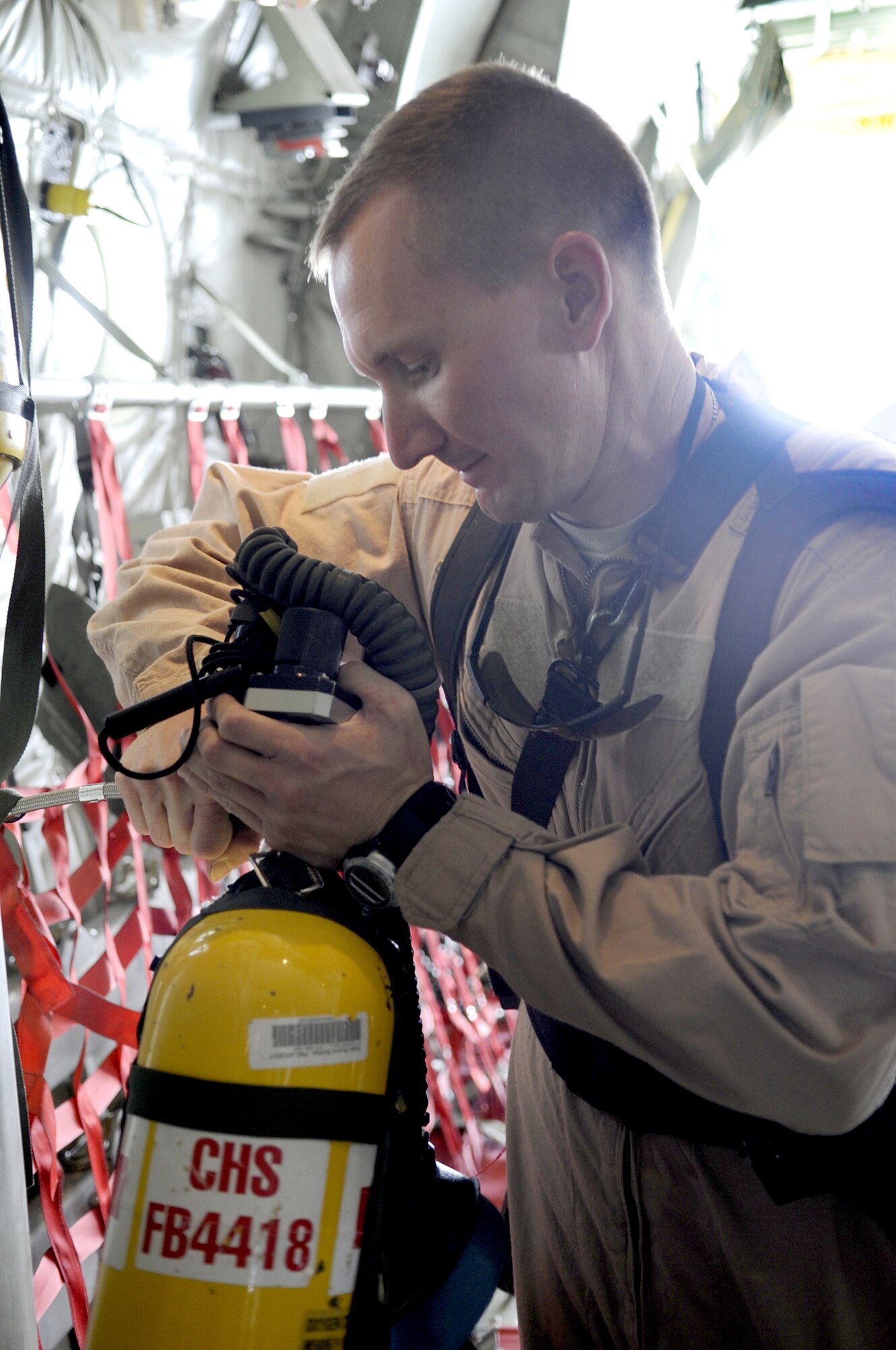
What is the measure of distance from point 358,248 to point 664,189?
3158 mm

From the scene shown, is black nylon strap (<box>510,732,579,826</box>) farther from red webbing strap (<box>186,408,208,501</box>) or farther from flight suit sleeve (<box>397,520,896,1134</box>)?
red webbing strap (<box>186,408,208,501</box>)

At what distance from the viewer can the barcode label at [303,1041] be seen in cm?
83

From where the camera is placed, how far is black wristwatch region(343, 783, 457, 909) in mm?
955

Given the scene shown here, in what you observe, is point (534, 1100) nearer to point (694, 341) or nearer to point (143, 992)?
point (143, 992)

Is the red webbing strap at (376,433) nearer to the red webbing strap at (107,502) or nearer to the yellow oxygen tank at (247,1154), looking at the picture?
the red webbing strap at (107,502)

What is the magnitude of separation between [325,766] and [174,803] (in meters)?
0.26

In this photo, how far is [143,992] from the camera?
8.21 ft

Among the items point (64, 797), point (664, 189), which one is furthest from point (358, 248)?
point (664, 189)

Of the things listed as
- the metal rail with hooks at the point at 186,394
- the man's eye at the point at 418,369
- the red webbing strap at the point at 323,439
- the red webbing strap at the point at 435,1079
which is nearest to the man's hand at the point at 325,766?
the man's eye at the point at 418,369

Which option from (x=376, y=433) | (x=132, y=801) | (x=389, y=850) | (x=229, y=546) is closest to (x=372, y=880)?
(x=389, y=850)

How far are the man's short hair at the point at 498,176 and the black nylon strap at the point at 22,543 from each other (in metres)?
0.32

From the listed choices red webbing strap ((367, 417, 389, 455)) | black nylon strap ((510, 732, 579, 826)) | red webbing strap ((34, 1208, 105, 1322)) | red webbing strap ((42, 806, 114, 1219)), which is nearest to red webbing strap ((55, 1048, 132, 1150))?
red webbing strap ((42, 806, 114, 1219))

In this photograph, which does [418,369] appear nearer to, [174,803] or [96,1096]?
[174,803]

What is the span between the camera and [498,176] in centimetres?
107
